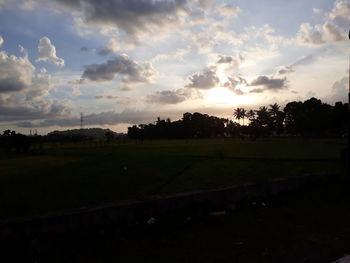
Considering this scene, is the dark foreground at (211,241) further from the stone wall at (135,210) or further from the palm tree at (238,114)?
the palm tree at (238,114)

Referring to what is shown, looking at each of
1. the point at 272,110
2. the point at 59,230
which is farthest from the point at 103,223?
the point at 272,110

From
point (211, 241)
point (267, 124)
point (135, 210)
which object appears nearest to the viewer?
point (211, 241)

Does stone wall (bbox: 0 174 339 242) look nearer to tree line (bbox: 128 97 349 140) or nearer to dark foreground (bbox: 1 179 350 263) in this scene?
dark foreground (bbox: 1 179 350 263)

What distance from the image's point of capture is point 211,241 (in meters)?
4.12

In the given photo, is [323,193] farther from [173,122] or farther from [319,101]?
[173,122]

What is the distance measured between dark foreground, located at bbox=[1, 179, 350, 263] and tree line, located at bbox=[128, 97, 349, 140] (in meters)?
59.5

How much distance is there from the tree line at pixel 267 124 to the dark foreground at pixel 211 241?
59.5 meters

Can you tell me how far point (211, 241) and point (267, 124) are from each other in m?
87.8

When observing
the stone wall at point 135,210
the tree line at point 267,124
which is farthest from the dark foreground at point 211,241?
the tree line at point 267,124

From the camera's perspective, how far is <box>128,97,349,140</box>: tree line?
69812 mm

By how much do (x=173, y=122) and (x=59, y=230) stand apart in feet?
329

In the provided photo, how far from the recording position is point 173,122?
104 metres

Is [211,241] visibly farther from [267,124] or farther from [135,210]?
[267,124]

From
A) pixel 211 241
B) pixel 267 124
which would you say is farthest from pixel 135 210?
pixel 267 124
